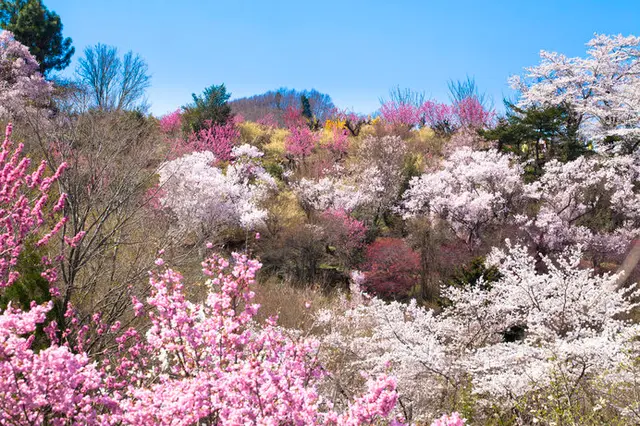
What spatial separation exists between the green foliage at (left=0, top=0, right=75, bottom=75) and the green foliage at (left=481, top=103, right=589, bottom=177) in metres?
23.6

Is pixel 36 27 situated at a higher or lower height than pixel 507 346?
higher

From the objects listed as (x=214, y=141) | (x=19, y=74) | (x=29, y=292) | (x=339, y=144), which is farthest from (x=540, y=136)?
(x=19, y=74)

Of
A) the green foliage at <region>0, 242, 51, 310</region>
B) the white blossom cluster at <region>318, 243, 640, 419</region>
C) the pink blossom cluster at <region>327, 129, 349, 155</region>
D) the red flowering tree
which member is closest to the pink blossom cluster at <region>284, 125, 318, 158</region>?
the pink blossom cluster at <region>327, 129, 349, 155</region>

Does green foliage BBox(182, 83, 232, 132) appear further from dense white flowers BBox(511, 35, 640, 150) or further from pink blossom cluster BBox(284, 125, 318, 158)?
dense white flowers BBox(511, 35, 640, 150)

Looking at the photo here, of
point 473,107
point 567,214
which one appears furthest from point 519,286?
point 473,107

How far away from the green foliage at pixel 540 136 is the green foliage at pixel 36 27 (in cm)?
2364

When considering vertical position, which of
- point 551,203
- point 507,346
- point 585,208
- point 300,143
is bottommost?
point 507,346

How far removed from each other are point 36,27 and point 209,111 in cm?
1056

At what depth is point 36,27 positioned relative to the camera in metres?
25.0

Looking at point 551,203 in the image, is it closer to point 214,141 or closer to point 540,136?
point 540,136

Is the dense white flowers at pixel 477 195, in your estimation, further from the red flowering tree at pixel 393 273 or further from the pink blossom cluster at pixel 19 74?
the pink blossom cluster at pixel 19 74

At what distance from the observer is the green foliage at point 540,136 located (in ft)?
58.6

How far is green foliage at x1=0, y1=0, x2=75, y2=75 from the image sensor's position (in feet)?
80.7

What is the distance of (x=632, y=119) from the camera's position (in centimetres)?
1838
